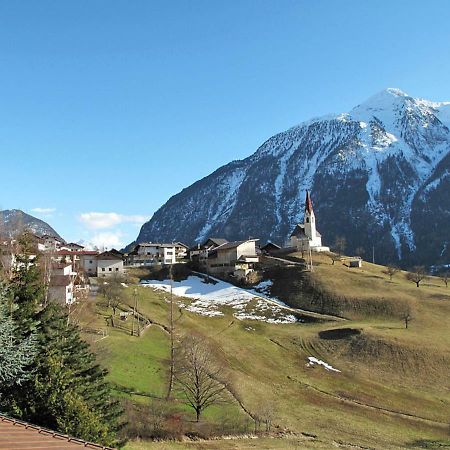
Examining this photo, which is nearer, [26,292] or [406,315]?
[26,292]

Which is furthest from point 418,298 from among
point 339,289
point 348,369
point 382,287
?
point 348,369

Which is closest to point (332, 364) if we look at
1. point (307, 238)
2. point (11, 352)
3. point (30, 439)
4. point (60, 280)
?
point (60, 280)

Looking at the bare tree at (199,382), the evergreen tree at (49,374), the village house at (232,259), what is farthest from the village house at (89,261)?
the evergreen tree at (49,374)

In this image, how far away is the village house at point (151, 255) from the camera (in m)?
141

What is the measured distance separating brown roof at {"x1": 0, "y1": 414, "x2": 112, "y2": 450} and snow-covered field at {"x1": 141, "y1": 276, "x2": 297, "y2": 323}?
80.0m

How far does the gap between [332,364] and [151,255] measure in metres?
82.3

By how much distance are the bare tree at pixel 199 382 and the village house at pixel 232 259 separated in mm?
73707

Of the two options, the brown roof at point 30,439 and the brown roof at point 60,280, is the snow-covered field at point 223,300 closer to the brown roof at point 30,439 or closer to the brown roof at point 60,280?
the brown roof at point 60,280

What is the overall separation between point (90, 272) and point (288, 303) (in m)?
52.8

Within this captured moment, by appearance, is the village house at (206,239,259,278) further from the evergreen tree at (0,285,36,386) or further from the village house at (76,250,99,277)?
the evergreen tree at (0,285,36,386)

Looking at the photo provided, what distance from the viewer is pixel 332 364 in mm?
68750

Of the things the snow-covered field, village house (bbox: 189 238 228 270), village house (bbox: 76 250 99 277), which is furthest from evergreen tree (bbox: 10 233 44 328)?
village house (bbox: 189 238 228 270)

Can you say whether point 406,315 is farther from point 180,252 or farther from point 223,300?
point 180,252

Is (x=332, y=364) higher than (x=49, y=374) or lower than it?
lower
